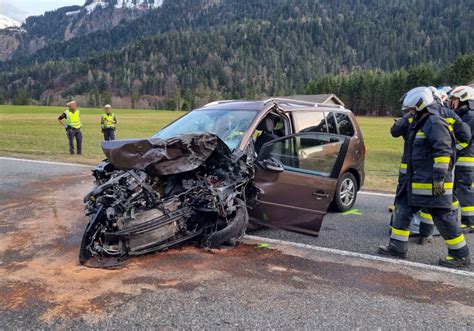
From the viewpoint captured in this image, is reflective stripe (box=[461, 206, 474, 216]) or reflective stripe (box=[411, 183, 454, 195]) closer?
reflective stripe (box=[411, 183, 454, 195])

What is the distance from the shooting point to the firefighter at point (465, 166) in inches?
222

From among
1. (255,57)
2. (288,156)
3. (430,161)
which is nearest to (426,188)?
(430,161)

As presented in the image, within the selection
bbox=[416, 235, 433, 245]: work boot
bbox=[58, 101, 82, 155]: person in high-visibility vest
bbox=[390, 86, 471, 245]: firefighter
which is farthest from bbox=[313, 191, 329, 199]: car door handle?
bbox=[58, 101, 82, 155]: person in high-visibility vest

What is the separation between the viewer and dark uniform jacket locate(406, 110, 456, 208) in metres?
4.25

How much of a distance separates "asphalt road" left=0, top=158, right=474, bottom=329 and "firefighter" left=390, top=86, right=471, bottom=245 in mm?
207

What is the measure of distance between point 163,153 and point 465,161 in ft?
13.5

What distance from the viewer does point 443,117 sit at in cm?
464

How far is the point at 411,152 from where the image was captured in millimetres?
4625

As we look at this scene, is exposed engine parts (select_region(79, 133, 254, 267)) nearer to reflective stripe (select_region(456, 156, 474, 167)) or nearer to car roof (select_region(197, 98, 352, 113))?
car roof (select_region(197, 98, 352, 113))

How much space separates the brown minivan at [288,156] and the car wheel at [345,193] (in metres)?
0.02

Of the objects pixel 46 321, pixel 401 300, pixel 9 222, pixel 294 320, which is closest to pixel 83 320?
pixel 46 321

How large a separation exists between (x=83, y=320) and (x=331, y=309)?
1.94 metres

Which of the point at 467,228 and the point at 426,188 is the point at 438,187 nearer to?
the point at 426,188

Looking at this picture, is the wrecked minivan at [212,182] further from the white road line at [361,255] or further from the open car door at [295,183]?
the white road line at [361,255]
